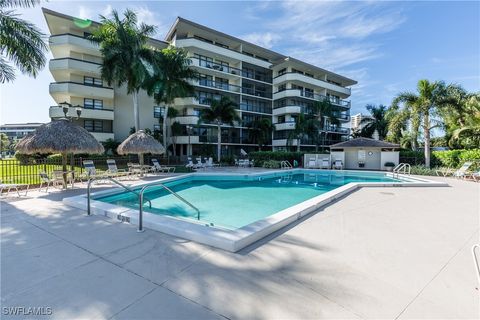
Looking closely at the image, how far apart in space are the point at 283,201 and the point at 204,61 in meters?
26.4

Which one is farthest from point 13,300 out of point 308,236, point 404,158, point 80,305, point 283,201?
point 404,158

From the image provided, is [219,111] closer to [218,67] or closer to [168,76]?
[168,76]

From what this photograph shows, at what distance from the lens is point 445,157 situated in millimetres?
18047

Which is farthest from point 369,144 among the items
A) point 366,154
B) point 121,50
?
point 121,50

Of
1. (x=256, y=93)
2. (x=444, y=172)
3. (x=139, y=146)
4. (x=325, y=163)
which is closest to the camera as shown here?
(x=444, y=172)

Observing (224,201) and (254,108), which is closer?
(224,201)

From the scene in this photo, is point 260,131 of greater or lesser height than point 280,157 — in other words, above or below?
above

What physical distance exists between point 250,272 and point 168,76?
73.5ft

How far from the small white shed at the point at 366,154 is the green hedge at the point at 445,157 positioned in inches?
43.6

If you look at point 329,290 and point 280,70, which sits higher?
point 280,70

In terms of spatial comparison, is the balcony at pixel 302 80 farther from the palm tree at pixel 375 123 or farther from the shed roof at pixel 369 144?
the shed roof at pixel 369 144

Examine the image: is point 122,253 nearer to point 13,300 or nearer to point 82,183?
point 13,300

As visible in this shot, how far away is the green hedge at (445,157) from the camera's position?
16180 millimetres

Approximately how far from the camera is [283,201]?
961 centimetres
